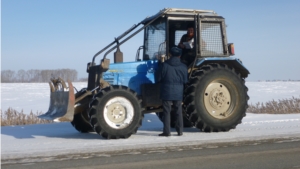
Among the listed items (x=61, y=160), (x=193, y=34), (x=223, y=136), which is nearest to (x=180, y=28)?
(x=193, y=34)

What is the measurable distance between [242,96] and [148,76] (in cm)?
205

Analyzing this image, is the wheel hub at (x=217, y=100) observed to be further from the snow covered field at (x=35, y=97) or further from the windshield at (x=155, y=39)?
the snow covered field at (x=35, y=97)

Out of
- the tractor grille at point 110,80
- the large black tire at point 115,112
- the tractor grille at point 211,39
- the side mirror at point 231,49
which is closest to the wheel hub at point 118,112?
the large black tire at point 115,112

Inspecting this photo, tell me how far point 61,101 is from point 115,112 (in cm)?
122

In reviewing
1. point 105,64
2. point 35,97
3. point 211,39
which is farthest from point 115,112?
point 35,97

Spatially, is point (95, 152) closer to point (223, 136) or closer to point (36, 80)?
point (223, 136)

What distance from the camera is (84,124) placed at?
9430mm

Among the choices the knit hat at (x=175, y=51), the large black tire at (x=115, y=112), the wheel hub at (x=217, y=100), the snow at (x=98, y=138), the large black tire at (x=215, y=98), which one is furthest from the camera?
the wheel hub at (x=217, y=100)

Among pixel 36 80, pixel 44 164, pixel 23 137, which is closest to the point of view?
pixel 44 164

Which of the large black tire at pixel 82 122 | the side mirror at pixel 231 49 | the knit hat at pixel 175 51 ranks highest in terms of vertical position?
the side mirror at pixel 231 49

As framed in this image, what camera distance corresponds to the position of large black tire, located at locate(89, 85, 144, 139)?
8047mm

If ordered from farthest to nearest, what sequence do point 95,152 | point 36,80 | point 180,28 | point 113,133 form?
point 36,80 → point 180,28 → point 113,133 → point 95,152

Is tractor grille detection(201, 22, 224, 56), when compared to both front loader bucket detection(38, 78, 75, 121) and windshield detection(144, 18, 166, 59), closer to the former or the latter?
windshield detection(144, 18, 166, 59)

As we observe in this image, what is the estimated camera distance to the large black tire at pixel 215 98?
8.92 meters
